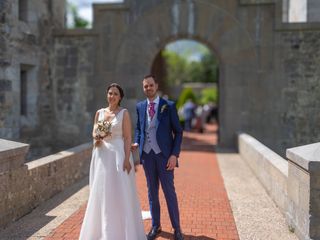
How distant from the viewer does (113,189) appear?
4469 mm

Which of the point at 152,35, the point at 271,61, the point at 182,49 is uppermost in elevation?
the point at 182,49

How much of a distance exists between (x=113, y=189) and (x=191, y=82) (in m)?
55.9

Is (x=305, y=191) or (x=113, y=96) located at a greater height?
(x=113, y=96)

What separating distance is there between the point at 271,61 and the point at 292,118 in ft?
5.43

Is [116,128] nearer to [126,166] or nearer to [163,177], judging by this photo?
[126,166]

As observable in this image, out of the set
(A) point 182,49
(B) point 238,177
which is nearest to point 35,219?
(B) point 238,177

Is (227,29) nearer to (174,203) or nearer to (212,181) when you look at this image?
(212,181)

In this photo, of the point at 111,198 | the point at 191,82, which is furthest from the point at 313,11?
the point at 191,82

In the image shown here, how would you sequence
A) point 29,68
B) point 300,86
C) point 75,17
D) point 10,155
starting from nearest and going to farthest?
point 10,155 < point 29,68 < point 300,86 < point 75,17

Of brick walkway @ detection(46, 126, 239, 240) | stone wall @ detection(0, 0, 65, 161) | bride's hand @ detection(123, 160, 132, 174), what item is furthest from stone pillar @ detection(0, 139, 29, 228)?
→ stone wall @ detection(0, 0, 65, 161)

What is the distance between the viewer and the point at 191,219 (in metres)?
5.76

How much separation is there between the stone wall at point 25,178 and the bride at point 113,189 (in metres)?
1.38

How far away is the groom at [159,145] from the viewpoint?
15.8 feet

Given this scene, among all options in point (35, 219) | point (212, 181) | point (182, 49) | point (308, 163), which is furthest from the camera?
point (182, 49)
